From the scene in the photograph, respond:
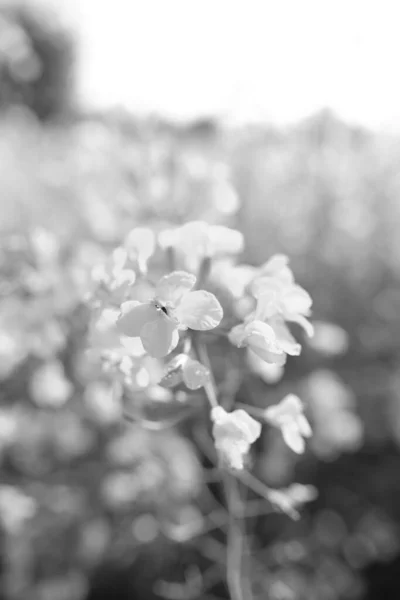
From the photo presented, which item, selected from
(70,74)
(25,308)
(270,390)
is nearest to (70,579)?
(270,390)

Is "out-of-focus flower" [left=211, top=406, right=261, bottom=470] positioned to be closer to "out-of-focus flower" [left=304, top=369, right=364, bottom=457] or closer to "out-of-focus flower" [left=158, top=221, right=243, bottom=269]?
"out-of-focus flower" [left=158, top=221, right=243, bottom=269]

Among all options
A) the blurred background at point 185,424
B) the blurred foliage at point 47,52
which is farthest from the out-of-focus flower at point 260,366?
the blurred foliage at point 47,52

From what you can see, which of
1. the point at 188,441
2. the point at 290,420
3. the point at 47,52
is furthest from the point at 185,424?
the point at 47,52

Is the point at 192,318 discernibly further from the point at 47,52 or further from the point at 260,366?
the point at 47,52

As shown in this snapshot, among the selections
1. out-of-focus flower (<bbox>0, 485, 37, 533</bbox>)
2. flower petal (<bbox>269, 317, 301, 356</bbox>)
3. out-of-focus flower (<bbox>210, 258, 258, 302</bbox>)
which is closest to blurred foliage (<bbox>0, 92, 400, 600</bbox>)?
out-of-focus flower (<bbox>0, 485, 37, 533</bbox>)

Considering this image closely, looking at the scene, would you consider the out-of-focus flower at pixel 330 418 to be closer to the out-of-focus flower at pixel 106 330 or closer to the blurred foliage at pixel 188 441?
the blurred foliage at pixel 188 441

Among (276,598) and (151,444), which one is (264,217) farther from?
(276,598)
